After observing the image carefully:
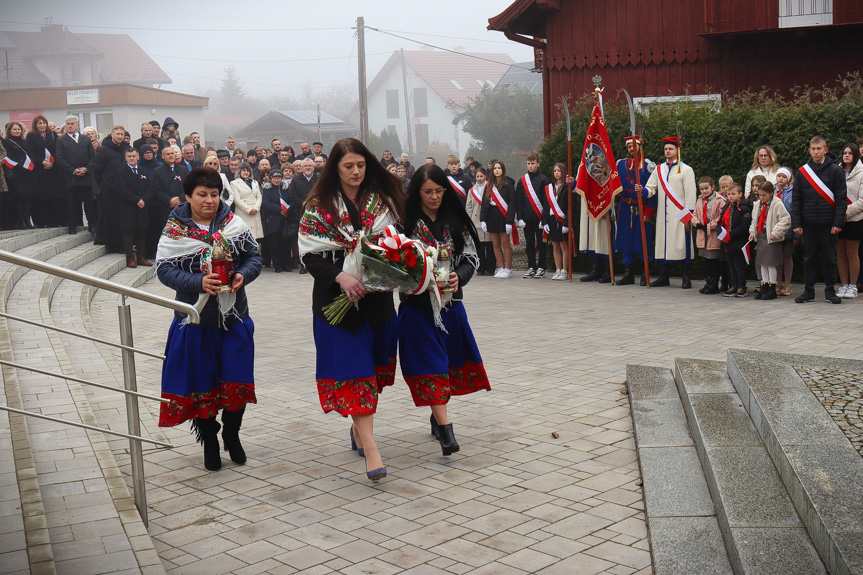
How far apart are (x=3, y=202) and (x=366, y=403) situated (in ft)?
42.2

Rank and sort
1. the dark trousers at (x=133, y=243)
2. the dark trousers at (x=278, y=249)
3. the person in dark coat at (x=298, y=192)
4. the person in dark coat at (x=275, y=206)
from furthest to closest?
the dark trousers at (x=278, y=249)
the person in dark coat at (x=275, y=206)
the person in dark coat at (x=298, y=192)
the dark trousers at (x=133, y=243)

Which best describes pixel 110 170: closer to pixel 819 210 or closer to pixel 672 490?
pixel 819 210

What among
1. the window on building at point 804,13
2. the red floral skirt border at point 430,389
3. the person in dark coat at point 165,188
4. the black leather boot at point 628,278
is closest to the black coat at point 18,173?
the person in dark coat at point 165,188

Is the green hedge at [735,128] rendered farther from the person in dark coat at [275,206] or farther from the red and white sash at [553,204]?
the person in dark coat at [275,206]

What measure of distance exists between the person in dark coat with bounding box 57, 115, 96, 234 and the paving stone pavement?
24.4 ft

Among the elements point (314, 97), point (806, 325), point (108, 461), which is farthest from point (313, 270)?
point (314, 97)

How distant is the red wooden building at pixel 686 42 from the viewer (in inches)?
711

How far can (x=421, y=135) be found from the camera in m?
73.6

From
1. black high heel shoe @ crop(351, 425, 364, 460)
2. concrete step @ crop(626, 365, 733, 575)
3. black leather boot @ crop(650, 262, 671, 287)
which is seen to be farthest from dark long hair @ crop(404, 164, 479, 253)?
black leather boot @ crop(650, 262, 671, 287)

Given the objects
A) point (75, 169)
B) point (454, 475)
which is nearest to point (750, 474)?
point (454, 475)

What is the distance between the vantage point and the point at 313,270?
5.55 meters

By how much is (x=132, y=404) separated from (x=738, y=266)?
386 inches

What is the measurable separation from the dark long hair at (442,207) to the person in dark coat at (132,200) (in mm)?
10629

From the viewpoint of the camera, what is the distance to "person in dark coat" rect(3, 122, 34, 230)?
16016 mm
